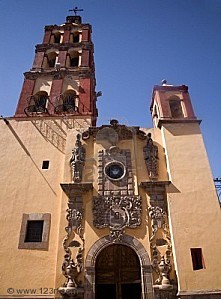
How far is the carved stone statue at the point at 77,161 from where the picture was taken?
13281 millimetres

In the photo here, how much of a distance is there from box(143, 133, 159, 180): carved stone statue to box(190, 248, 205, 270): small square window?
3.80 meters

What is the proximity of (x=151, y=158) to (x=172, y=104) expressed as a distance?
5099mm

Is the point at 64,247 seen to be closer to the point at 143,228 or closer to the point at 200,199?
the point at 143,228

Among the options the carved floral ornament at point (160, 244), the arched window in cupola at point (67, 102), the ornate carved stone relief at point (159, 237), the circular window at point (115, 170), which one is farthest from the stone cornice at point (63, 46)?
the carved floral ornament at point (160, 244)

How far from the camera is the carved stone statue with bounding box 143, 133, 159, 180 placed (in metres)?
13.4

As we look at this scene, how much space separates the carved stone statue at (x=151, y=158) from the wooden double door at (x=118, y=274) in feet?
12.6

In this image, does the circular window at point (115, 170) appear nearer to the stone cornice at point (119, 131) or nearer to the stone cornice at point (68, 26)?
the stone cornice at point (119, 131)

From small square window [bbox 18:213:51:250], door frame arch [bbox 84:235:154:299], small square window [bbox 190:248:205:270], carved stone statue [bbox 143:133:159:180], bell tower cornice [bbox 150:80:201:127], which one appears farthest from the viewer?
bell tower cornice [bbox 150:80:201:127]

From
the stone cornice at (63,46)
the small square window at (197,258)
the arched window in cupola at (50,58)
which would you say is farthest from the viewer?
the stone cornice at (63,46)

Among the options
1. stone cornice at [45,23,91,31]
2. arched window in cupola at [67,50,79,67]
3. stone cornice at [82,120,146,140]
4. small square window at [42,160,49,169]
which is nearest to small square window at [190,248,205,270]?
stone cornice at [82,120,146,140]

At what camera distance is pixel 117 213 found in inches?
485

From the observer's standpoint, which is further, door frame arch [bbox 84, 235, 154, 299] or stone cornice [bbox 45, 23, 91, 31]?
stone cornice [bbox 45, 23, 91, 31]

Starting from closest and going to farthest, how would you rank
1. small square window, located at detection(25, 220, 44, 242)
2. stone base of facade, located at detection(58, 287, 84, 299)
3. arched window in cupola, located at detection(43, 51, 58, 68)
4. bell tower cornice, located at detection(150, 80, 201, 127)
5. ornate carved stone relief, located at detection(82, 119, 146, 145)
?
stone base of facade, located at detection(58, 287, 84, 299) < small square window, located at detection(25, 220, 44, 242) < ornate carved stone relief, located at detection(82, 119, 146, 145) < bell tower cornice, located at detection(150, 80, 201, 127) < arched window in cupola, located at detection(43, 51, 58, 68)

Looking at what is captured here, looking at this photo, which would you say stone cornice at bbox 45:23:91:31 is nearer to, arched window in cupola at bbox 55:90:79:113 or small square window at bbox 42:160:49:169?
arched window in cupola at bbox 55:90:79:113
